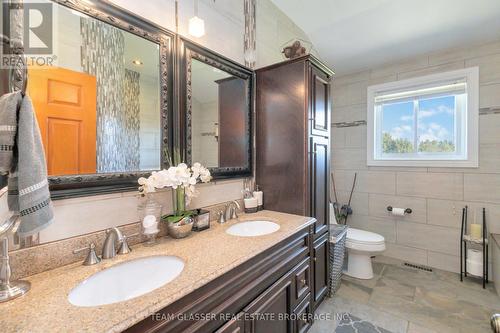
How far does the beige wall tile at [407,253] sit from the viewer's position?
264 cm

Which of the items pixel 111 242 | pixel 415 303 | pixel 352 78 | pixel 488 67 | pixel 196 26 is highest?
pixel 352 78

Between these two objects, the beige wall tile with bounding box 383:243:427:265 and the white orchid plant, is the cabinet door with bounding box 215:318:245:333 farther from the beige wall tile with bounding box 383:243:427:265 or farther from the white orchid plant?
the beige wall tile with bounding box 383:243:427:265

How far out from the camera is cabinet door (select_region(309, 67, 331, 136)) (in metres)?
1.69

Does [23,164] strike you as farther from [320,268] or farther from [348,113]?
[348,113]

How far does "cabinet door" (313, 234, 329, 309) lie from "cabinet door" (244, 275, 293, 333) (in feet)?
1.53

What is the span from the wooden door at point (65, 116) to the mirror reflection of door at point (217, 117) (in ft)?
1.82

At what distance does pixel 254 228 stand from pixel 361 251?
1.37 m

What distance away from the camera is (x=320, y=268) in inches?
72.4

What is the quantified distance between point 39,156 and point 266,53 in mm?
1898

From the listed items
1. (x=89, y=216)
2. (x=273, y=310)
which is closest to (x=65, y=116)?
(x=89, y=216)

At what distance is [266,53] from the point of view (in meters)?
2.08

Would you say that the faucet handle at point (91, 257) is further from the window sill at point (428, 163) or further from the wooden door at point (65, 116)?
the window sill at point (428, 163)

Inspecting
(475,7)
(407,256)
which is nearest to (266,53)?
(475,7)

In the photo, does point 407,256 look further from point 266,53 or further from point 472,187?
point 266,53
